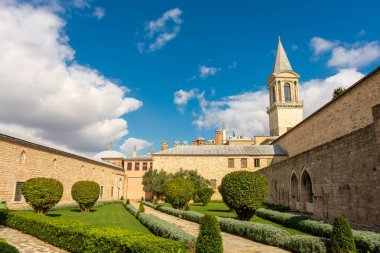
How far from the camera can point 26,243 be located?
958cm

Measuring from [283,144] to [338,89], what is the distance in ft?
35.1

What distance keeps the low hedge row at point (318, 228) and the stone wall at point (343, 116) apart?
1041 cm

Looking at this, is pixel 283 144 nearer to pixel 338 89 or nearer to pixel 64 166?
pixel 338 89

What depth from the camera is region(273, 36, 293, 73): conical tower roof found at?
52062 mm

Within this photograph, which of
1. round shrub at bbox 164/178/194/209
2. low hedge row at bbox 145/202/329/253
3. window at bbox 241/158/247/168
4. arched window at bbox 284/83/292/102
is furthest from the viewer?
arched window at bbox 284/83/292/102

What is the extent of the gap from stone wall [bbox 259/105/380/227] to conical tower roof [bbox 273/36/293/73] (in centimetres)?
3751

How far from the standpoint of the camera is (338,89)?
37656mm

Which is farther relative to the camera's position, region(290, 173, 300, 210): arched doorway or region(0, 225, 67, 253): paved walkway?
region(290, 173, 300, 210): arched doorway

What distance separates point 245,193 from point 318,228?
4142 mm

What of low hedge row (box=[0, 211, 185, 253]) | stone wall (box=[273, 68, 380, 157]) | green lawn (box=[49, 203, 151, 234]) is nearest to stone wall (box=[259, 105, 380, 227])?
stone wall (box=[273, 68, 380, 157])

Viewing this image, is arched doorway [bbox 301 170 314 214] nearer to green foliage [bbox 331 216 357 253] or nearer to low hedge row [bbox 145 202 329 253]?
low hedge row [bbox 145 202 329 253]

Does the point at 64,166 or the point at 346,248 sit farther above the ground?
the point at 64,166

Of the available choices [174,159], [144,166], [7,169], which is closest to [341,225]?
[7,169]

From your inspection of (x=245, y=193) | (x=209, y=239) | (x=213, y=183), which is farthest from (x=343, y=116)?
(x=209, y=239)
